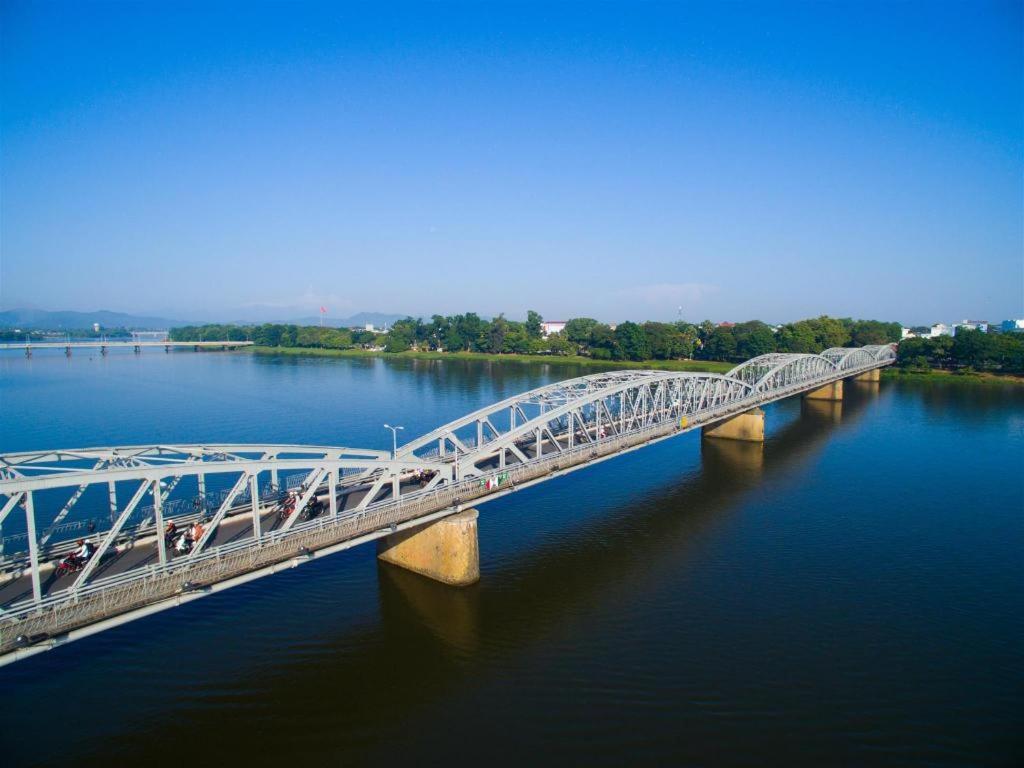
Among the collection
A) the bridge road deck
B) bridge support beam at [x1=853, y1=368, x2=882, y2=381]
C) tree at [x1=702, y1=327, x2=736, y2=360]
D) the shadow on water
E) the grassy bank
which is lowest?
the shadow on water

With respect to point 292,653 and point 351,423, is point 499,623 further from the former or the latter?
point 351,423

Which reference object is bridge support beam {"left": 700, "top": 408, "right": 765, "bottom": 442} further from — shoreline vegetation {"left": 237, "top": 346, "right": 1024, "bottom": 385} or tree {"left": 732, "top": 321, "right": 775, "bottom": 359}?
tree {"left": 732, "top": 321, "right": 775, "bottom": 359}

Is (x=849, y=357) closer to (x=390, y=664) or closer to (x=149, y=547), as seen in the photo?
(x=390, y=664)

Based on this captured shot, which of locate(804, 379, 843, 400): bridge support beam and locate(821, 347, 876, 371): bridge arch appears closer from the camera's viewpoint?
locate(804, 379, 843, 400): bridge support beam

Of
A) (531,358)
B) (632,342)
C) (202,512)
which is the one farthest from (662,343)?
(202,512)

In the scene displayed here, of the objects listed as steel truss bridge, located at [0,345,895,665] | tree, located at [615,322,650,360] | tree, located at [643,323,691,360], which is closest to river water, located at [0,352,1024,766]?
steel truss bridge, located at [0,345,895,665]

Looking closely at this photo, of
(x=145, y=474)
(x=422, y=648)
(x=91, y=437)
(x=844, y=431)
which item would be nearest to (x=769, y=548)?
(x=422, y=648)
